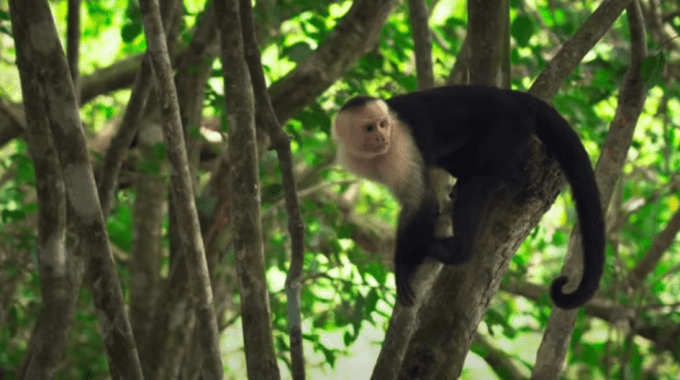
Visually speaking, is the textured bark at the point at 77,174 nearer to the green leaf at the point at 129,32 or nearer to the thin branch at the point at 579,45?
the green leaf at the point at 129,32

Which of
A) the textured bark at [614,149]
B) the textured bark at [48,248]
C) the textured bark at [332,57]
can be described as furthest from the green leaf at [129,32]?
the textured bark at [614,149]

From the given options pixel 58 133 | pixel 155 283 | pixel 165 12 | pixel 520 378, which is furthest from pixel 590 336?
pixel 58 133

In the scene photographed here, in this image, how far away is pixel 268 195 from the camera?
2758 mm

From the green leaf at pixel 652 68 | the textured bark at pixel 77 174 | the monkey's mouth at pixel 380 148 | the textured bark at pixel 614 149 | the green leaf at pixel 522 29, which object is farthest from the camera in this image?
the green leaf at pixel 522 29

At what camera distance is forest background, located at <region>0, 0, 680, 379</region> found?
178 centimetres

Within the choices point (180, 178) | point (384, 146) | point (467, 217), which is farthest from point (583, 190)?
point (180, 178)

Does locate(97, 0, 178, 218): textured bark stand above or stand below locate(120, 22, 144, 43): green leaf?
below

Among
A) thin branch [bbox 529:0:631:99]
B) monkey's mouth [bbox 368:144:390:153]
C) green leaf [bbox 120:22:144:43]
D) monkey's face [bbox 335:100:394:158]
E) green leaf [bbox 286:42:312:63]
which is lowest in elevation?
monkey's mouth [bbox 368:144:390:153]

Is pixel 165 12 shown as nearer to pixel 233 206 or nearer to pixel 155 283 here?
pixel 233 206

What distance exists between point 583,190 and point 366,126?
2.31ft

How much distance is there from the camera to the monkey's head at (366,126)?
91.7 inches

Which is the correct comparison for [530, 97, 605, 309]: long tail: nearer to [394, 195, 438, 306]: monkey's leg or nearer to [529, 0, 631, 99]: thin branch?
[529, 0, 631, 99]: thin branch

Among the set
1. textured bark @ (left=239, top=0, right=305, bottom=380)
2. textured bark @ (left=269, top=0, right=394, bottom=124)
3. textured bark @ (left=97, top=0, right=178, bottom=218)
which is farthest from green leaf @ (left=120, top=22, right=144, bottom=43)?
textured bark @ (left=239, top=0, right=305, bottom=380)

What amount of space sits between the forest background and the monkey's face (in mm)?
311
